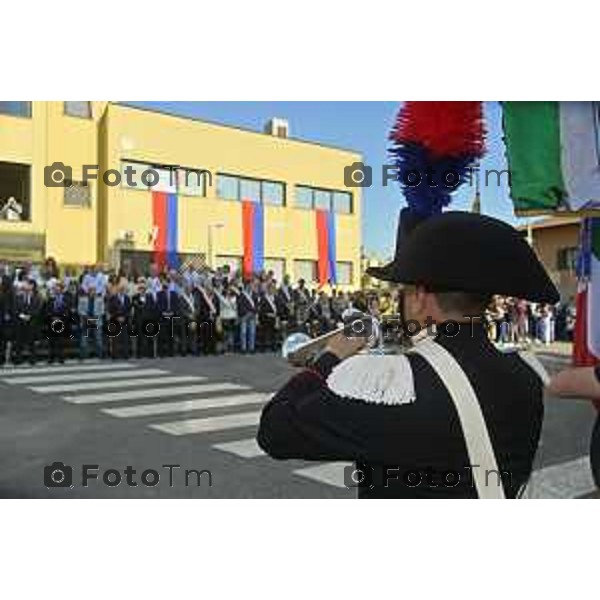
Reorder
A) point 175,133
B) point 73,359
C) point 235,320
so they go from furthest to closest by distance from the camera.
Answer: point 73,359 < point 235,320 < point 175,133

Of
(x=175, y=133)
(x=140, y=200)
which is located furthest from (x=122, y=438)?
(x=175, y=133)

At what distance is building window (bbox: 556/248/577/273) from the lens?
13.3 ft

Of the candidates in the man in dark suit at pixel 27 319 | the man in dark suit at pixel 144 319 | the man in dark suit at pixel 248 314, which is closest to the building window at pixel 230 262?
the man in dark suit at pixel 248 314

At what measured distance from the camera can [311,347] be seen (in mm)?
2168

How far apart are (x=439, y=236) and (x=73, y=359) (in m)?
7.27

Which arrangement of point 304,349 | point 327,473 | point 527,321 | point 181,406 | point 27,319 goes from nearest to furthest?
point 304,349 < point 527,321 < point 327,473 < point 181,406 < point 27,319

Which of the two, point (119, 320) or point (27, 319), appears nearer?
point (119, 320)

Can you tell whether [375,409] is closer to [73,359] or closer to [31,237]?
[31,237]

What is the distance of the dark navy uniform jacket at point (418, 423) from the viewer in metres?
1.70

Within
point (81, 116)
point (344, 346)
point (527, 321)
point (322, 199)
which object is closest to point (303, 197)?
point (322, 199)

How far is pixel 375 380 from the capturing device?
5.68ft

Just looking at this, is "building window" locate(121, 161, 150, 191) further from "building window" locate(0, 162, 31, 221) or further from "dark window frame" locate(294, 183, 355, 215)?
"dark window frame" locate(294, 183, 355, 215)

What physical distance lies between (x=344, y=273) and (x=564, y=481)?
1.81 metres

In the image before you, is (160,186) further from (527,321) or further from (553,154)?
(527,321)
